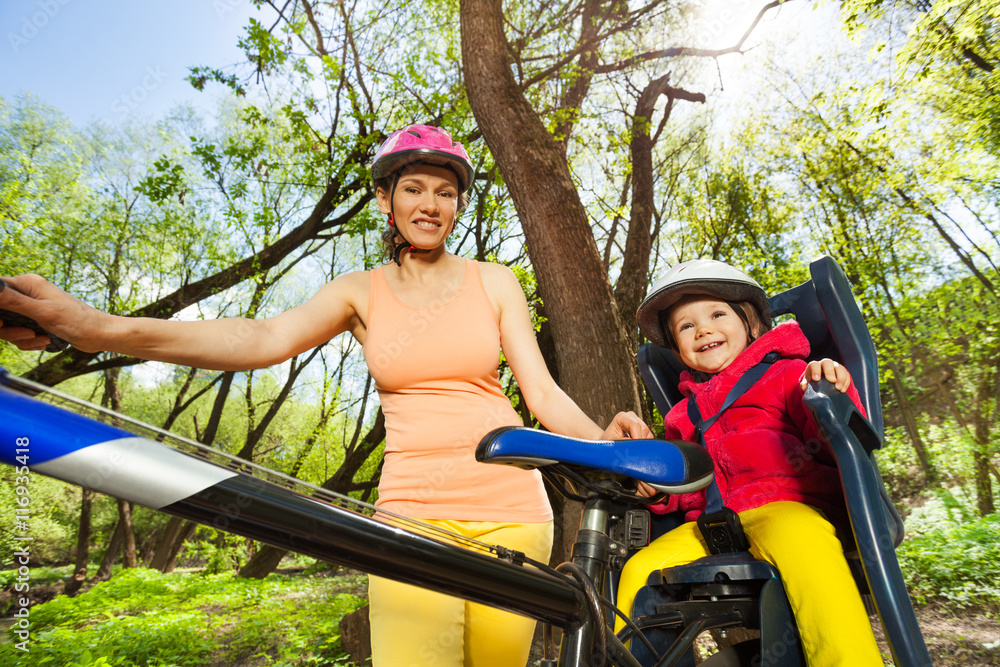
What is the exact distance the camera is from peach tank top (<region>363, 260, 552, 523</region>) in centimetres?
144

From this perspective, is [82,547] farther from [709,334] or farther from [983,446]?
[983,446]

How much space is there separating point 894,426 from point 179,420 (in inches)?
884

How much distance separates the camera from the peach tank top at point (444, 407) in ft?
4.71

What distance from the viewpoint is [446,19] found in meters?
9.70

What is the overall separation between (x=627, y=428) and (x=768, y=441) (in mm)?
639

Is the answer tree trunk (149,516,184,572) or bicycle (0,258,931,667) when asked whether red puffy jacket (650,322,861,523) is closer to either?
bicycle (0,258,931,667)

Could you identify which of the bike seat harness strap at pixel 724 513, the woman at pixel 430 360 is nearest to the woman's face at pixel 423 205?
the woman at pixel 430 360

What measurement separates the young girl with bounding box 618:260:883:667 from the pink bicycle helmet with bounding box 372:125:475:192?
0.89 metres

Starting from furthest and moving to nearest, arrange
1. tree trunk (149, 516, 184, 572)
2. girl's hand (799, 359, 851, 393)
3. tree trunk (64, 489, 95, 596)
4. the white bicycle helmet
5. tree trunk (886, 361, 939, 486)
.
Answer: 1. tree trunk (64, 489, 95, 596)
2. tree trunk (886, 361, 939, 486)
3. tree trunk (149, 516, 184, 572)
4. the white bicycle helmet
5. girl's hand (799, 359, 851, 393)

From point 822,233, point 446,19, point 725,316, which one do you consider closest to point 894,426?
point 822,233

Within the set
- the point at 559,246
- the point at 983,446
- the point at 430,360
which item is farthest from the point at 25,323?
the point at 983,446

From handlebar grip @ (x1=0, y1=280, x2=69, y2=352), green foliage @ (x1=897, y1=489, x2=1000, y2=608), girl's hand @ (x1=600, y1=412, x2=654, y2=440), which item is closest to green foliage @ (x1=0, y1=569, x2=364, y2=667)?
handlebar grip @ (x1=0, y1=280, x2=69, y2=352)

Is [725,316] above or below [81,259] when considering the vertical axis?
below

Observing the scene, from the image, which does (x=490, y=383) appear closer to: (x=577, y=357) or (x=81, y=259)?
(x=577, y=357)
